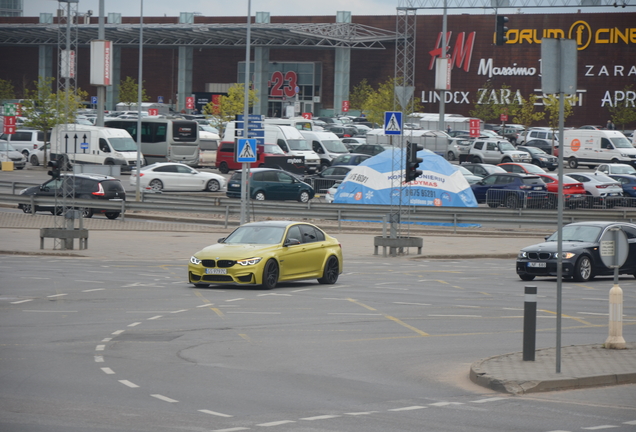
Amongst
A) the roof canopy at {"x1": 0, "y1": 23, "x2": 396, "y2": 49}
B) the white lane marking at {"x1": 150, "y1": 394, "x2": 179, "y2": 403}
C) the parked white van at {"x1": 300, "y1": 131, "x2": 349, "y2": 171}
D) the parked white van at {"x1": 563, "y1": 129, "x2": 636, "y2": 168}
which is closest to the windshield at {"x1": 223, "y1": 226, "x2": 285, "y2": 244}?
the white lane marking at {"x1": 150, "y1": 394, "x2": 179, "y2": 403}

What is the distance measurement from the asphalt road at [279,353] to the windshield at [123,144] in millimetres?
34369

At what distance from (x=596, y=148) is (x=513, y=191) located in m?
24.2

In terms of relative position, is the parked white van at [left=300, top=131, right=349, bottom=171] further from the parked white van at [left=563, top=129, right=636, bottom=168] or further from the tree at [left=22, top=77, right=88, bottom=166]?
the parked white van at [left=563, top=129, right=636, bottom=168]

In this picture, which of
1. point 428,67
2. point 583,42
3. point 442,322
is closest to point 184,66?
point 428,67

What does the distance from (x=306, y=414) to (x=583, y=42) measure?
3612 inches

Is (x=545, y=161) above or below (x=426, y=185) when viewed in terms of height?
above

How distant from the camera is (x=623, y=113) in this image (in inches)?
3519

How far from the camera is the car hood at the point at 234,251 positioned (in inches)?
776

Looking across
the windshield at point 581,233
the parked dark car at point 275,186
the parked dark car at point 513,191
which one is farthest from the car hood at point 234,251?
the parked dark car at point 513,191

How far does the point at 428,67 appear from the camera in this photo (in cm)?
10306

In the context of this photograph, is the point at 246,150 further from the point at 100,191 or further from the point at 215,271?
the point at 215,271

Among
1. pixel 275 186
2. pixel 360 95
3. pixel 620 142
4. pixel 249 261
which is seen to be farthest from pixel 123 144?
pixel 360 95

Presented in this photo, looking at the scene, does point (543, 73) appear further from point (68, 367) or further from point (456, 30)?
point (456, 30)

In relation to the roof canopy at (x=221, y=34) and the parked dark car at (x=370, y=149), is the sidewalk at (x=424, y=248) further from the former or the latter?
the roof canopy at (x=221, y=34)
